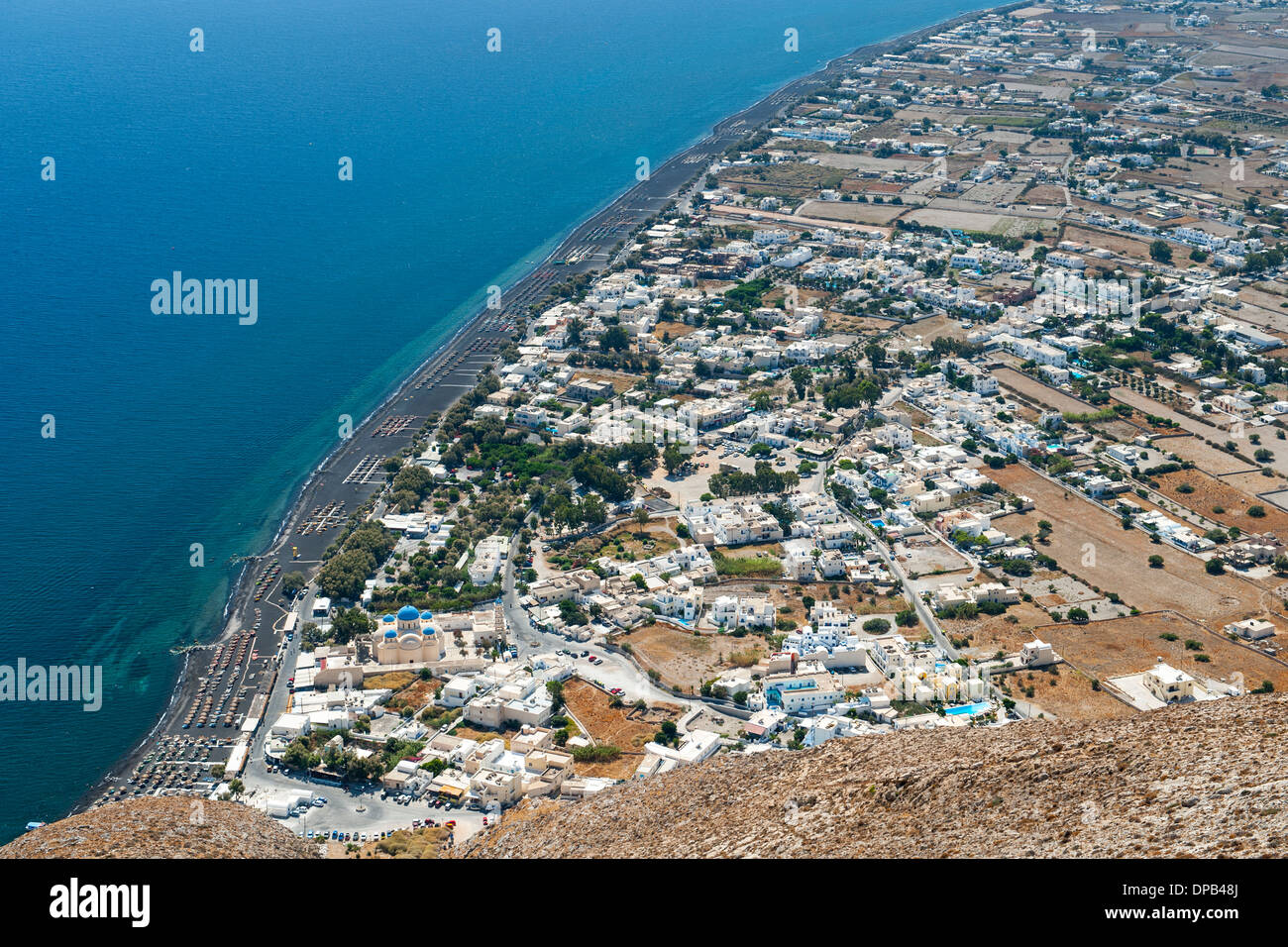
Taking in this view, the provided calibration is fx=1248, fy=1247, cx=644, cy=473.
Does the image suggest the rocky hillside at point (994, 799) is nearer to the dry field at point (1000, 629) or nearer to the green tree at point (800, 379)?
the dry field at point (1000, 629)

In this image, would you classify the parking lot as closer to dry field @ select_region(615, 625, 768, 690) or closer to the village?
the village

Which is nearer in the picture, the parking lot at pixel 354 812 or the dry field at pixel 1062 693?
the parking lot at pixel 354 812

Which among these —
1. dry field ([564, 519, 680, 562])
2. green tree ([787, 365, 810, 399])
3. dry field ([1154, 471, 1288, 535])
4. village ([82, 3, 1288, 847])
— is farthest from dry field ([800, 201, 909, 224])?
dry field ([564, 519, 680, 562])

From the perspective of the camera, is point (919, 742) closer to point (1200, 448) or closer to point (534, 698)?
point (534, 698)

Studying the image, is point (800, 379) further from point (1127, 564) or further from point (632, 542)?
point (1127, 564)

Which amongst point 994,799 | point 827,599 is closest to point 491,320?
point 827,599

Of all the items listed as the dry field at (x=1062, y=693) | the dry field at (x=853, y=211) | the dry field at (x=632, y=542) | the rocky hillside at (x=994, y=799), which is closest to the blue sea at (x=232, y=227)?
the dry field at (x=632, y=542)

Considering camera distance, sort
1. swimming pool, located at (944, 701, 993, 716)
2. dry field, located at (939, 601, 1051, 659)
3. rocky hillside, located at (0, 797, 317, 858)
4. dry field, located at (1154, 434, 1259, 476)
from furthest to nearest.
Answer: dry field, located at (1154, 434, 1259, 476)
dry field, located at (939, 601, 1051, 659)
swimming pool, located at (944, 701, 993, 716)
rocky hillside, located at (0, 797, 317, 858)

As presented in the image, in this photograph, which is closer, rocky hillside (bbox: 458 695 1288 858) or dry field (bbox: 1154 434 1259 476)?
rocky hillside (bbox: 458 695 1288 858)
